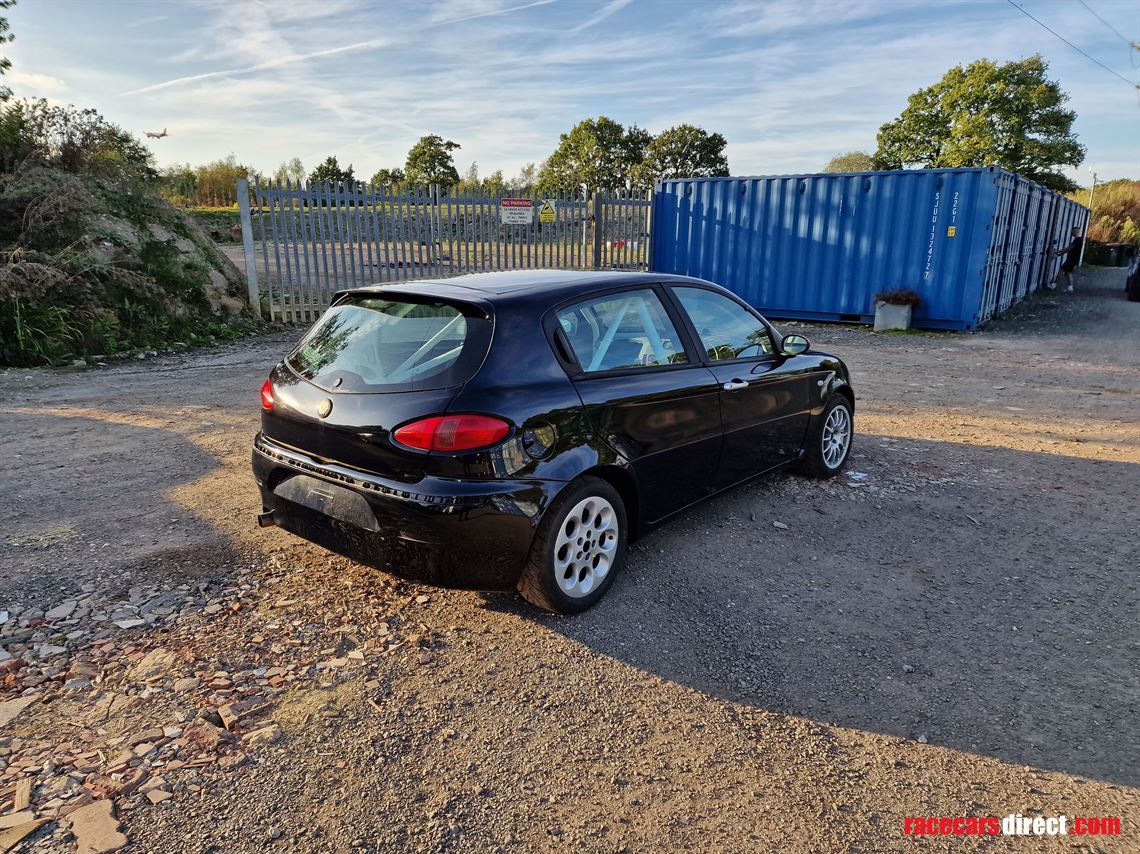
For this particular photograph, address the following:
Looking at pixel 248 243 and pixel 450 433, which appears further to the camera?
pixel 248 243

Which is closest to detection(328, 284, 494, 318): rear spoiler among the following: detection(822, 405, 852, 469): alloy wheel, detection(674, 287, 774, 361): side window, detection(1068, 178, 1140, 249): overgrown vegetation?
detection(674, 287, 774, 361): side window

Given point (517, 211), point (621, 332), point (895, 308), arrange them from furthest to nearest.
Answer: point (517, 211)
point (895, 308)
point (621, 332)

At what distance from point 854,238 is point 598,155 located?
5102 cm

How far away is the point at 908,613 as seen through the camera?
3508 mm

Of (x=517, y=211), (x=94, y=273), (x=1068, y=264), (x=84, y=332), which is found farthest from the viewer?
(x=1068, y=264)

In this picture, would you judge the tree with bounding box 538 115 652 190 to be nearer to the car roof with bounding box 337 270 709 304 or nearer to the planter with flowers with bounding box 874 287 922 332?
the planter with flowers with bounding box 874 287 922 332

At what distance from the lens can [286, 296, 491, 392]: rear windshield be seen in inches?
122

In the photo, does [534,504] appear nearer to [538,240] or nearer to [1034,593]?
[1034,593]

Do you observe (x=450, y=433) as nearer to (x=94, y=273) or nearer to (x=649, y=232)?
(x=94, y=273)

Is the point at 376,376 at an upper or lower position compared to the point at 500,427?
upper

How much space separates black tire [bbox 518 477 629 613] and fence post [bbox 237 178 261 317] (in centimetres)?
1079

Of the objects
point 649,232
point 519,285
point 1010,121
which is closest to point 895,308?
point 649,232

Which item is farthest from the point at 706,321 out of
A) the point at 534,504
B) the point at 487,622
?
the point at 487,622

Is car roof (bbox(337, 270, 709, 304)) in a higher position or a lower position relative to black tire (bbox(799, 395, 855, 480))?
higher
